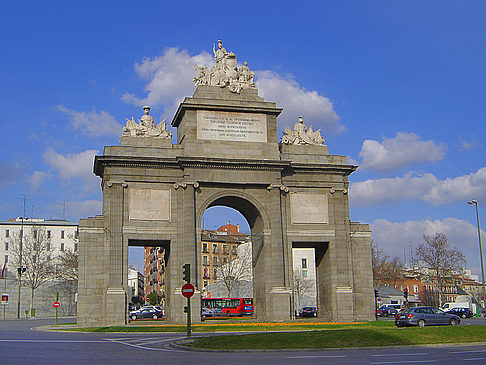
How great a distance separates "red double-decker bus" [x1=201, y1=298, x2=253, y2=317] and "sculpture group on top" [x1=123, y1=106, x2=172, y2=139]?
26676 mm

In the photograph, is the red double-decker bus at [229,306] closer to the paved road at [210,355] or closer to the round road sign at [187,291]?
the round road sign at [187,291]

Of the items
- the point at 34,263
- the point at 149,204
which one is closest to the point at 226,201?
the point at 149,204

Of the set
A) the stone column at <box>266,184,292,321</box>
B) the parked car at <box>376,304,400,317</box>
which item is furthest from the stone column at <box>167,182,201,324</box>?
the parked car at <box>376,304,400,317</box>

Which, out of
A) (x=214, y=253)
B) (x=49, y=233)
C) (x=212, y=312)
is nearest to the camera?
(x=212, y=312)

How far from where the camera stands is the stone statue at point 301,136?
52156 mm

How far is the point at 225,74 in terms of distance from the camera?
5138cm

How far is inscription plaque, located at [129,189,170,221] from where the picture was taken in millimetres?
47312

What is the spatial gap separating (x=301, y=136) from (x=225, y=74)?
8.62 meters

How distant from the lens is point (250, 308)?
231 ft

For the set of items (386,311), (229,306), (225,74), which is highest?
(225,74)

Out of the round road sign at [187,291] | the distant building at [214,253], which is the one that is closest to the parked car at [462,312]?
the round road sign at [187,291]

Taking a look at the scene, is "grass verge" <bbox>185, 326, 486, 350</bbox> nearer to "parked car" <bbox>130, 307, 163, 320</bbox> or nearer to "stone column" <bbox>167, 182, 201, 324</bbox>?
"stone column" <bbox>167, 182, 201, 324</bbox>

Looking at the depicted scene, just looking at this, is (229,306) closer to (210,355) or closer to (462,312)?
(462,312)

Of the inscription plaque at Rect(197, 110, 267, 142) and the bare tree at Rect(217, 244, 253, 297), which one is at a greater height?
the inscription plaque at Rect(197, 110, 267, 142)
